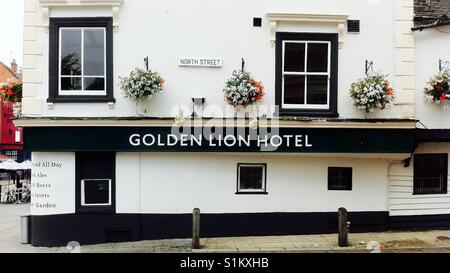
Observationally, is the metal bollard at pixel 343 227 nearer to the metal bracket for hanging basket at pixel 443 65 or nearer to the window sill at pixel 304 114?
the window sill at pixel 304 114

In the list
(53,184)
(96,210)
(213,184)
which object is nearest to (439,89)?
(213,184)

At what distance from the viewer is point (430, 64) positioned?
448 inches

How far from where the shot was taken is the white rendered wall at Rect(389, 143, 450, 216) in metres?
11.4

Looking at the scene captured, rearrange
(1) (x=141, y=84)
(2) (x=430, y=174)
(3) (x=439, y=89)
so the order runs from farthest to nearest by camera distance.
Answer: (2) (x=430, y=174) → (3) (x=439, y=89) → (1) (x=141, y=84)

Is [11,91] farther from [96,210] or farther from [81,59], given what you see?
[96,210]

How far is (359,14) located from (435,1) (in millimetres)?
2909

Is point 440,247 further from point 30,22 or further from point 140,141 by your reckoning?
point 30,22

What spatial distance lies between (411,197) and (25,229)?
9.74 m

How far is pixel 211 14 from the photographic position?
1080cm

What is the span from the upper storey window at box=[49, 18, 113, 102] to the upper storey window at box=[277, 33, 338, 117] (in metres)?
4.23

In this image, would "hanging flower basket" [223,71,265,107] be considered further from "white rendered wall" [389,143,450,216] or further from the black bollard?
"white rendered wall" [389,143,450,216]

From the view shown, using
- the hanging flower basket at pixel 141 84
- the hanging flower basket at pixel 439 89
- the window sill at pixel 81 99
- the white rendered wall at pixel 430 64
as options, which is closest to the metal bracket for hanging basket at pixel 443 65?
the white rendered wall at pixel 430 64

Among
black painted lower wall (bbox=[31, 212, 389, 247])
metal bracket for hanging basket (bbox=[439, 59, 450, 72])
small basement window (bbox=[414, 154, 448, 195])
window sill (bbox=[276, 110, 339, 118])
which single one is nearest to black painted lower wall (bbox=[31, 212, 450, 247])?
black painted lower wall (bbox=[31, 212, 389, 247])

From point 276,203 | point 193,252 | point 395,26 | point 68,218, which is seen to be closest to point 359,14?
point 395,26
